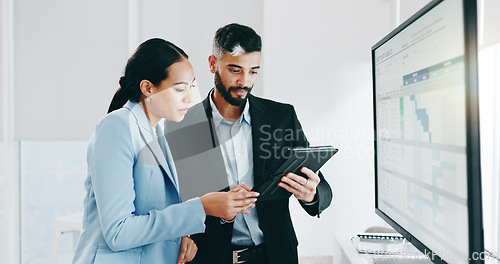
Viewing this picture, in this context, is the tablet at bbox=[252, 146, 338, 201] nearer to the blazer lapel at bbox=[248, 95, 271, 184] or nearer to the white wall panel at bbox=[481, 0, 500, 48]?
the blazer lapel at bbox=[248, 95, 271, 184]

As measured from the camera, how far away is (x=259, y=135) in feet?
5.54

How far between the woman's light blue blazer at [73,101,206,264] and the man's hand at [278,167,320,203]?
1.19 feet

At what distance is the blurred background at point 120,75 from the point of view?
2.50m

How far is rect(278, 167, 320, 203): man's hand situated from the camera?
1409mm

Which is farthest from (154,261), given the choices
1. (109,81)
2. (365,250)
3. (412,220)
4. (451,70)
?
(109,81)

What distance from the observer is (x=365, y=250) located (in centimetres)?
126

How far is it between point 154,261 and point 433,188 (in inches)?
35.2

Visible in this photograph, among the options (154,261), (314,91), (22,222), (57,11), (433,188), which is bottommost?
(22,222)

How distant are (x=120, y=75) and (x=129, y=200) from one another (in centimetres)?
174

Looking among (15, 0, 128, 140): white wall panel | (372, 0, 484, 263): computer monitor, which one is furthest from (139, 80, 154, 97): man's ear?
(15, 0, 128, 140): white wall panel

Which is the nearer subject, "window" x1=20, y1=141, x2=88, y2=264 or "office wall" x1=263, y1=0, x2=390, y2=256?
"office wall" x1=263, y1=0, x2=390, y2=256

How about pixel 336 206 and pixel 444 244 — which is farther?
pixel 336 206

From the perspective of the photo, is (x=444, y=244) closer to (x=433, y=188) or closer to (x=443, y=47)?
(x=433, y=188)

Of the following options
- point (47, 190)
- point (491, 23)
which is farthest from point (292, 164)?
point (47, 190)
